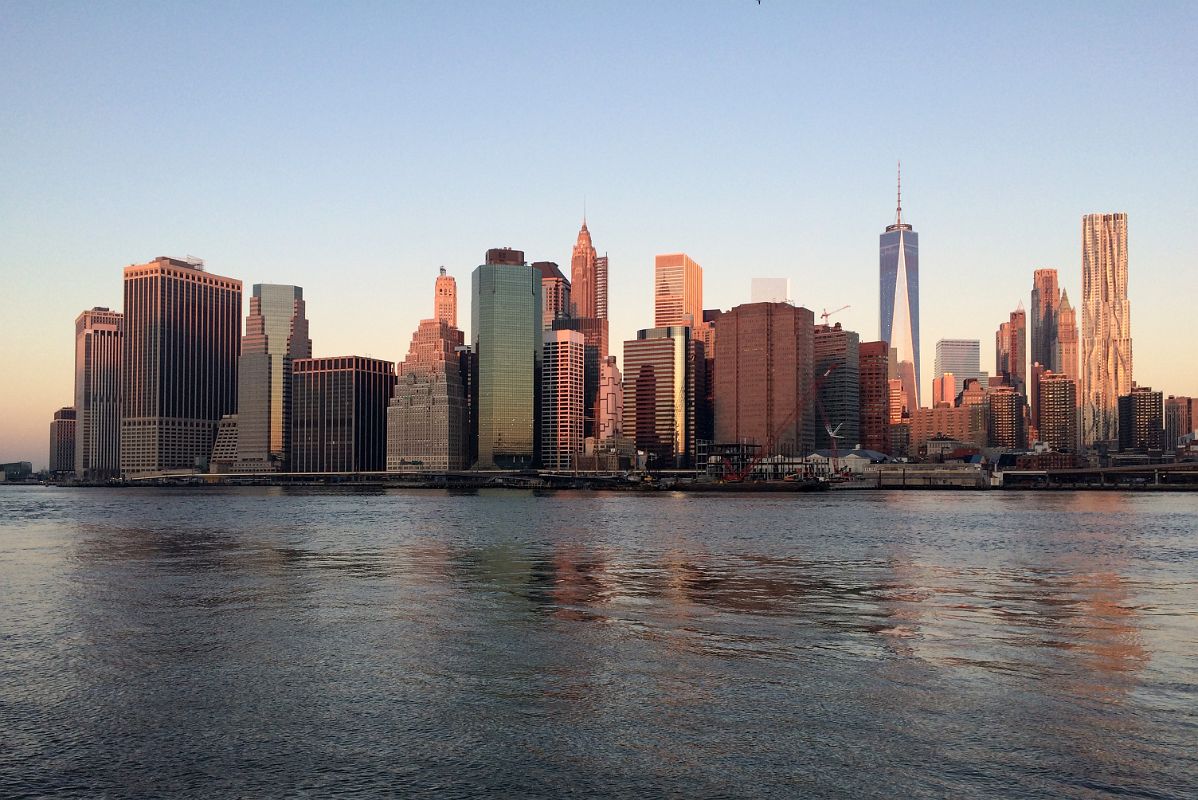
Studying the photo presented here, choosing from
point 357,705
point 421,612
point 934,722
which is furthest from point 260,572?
point 934,722

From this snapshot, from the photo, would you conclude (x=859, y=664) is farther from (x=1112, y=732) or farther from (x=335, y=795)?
Answer: (x=335, y=795)

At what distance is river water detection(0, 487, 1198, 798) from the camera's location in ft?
65.8

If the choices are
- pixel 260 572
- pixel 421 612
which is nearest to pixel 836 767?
pixel 421 612

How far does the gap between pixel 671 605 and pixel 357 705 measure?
20634 mm

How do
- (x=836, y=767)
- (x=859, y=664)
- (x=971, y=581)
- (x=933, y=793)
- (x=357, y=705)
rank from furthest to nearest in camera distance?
(x=971, y=581)
(x=859, y=664)
(x=357, y=705)
(x=836, y=767)
(x=933, y=793)

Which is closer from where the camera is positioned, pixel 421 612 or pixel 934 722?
pixel 934 722

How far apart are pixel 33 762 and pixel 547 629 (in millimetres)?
19184

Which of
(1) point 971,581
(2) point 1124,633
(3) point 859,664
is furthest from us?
(1) point 971,581

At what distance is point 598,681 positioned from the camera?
28.3 meters

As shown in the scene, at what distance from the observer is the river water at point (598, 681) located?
20062 millimetres

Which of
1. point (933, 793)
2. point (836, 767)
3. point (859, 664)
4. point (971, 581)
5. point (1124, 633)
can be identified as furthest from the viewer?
point (971, 581)

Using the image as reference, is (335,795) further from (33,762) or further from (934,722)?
(934,722)

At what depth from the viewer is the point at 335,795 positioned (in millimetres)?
18828

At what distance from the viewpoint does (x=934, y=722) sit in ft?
77.5
